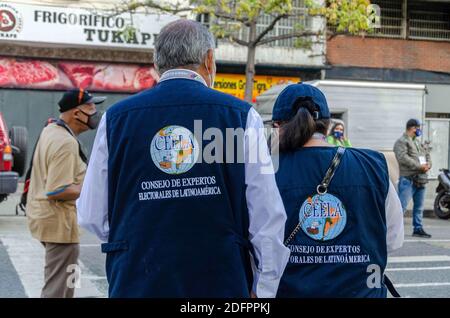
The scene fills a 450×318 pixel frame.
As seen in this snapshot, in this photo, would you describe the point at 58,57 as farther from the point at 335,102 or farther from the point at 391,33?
the point at 391,33

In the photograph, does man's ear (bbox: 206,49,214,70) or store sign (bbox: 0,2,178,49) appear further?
store sign (bbox: 0,2,178,49)

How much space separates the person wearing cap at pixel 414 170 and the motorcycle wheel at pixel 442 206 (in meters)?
3.15

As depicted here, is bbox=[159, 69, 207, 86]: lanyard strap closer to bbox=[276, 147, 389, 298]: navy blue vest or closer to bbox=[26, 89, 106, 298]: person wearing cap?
bbox=[276, 147, 389, 298]: navy blue vest

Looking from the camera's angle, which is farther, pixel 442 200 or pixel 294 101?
pixel 442 200

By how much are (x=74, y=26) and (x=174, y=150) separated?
57.2 ft

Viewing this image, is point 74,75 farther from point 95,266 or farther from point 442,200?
point 95,266

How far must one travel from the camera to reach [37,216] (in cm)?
511

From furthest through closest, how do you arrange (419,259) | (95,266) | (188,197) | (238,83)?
(238,83), (419,259), (95,266), (188,197)

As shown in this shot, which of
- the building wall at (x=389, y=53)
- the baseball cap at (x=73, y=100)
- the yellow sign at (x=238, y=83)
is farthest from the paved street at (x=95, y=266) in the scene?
the building wall at (x=389, y=53)

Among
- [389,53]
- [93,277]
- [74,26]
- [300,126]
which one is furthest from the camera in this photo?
[389,53]

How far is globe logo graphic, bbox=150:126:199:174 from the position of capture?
8.36ft

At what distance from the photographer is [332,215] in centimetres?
294

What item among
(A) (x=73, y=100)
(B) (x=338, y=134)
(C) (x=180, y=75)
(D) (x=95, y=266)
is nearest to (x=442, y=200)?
(B) (x=338, y=134)

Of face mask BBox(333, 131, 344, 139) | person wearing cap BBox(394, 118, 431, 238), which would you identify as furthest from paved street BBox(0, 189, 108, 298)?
person wearing cap BBox(394, 118, 431, 238)
